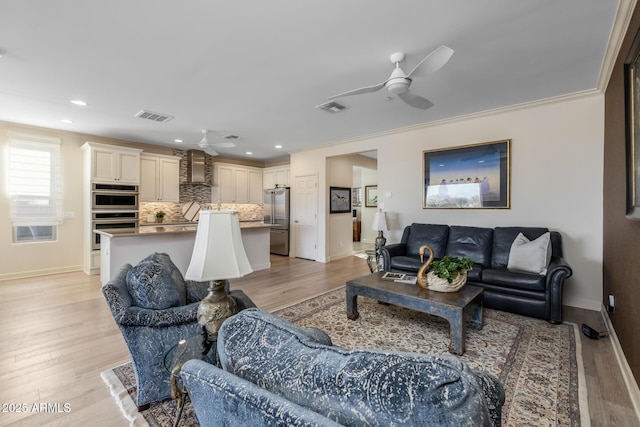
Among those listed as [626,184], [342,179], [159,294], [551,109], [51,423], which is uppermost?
[551,109]

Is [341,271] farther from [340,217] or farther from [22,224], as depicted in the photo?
[22,224]

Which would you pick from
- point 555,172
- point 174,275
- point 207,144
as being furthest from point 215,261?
point 555,172

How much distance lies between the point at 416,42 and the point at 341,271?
13.2 ft

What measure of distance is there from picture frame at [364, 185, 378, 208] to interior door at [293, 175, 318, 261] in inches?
129

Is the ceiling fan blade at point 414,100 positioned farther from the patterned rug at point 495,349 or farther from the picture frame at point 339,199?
the picture frame at point 339,199

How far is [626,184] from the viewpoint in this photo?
2123 mm

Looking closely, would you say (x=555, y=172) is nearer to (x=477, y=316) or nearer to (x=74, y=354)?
(x=477, y=316)

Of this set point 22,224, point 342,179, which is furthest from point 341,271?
point 22,224

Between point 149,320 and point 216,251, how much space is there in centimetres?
67

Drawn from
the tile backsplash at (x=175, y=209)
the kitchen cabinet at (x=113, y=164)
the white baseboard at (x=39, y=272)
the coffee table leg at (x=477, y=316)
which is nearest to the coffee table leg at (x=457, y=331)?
the coffee table leg at (x=477, y=316)

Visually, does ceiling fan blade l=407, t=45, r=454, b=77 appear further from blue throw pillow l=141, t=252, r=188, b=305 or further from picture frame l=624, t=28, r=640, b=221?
blue throw pillow l=141, t=252, r=188, b=305

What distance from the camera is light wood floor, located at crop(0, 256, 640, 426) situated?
1771 mm

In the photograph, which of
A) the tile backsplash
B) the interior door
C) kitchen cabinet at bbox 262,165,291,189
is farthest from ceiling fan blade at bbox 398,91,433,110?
kitchen cabinet at bbox 262,165,291,189

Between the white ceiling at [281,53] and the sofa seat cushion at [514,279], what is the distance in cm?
215
